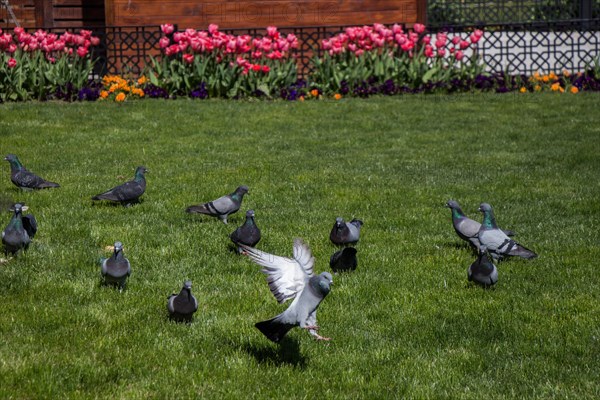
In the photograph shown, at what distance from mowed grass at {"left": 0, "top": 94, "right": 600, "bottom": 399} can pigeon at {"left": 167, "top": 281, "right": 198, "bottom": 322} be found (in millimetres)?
101

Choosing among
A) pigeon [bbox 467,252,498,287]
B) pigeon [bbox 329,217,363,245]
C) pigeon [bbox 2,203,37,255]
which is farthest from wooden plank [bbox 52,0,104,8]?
pigeon [bbox 467,252,498,287]

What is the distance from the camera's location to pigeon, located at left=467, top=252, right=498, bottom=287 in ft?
22.2

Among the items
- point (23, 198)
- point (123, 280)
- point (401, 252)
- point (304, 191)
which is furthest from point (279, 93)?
point (123, 280)

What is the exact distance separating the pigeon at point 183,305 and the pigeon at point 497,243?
274 centimetres

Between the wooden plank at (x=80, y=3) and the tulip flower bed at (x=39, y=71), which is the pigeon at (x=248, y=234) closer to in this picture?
the tulip flower bed at (x=39, y=71)

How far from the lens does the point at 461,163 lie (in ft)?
39.1

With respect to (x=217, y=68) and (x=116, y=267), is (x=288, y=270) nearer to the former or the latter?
(x=116, y=267)

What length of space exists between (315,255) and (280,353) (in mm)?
2223

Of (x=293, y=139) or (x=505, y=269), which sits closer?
(x=505, y=269)

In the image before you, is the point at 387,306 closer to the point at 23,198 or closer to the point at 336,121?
the point at 23,198

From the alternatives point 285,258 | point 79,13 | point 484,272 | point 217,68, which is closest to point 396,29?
point 217,68

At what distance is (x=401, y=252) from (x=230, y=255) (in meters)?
1.54

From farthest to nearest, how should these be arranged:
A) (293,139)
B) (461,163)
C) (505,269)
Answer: (293,139) → (461,163) → (505,269)

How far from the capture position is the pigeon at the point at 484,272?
22.2ft
